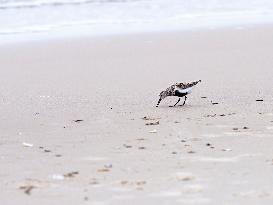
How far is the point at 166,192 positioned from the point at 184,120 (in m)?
2.31

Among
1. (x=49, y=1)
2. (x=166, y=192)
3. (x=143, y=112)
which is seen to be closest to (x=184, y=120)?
(x=143, y=112)

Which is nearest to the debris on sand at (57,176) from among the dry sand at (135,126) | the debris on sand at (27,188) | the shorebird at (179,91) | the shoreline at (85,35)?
the dry sand at (135,126)

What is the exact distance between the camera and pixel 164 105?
748cm

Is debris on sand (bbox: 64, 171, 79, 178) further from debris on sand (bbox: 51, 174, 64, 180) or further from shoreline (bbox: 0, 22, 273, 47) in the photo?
shoreline (bbox: 0, 22, 273, 47)

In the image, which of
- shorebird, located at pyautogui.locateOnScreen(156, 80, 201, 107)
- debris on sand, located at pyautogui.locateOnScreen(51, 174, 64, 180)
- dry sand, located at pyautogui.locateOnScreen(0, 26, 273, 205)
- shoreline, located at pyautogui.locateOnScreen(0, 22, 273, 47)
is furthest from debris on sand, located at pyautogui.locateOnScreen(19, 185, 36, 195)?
shoreline, located at pyautogui.locateOnScreen(0, 22, 273, 47)

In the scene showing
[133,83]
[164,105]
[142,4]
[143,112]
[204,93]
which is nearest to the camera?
[143,112]

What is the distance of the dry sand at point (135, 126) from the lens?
14.2 feet

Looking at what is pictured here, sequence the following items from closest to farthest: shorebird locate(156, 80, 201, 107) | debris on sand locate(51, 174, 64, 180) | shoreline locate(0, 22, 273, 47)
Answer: debris on sand locate(51, 174, 64, 180) → shorebird locate(156, 80, 201, 107) → shoreline locate(0, 22, 273, 47)

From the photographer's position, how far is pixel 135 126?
247 inches

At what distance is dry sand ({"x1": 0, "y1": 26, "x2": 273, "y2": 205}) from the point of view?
4.32 meters

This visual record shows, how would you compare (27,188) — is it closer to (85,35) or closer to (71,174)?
(71,174)

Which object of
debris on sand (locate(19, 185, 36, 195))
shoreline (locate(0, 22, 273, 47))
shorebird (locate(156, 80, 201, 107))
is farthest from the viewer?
shoreline (locate(0, 22, 273, 47))

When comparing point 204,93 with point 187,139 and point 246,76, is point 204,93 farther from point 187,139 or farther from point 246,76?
point 187,139

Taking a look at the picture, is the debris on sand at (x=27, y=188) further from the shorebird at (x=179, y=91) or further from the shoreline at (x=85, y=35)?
the shoreline at (x=85, y=35)
